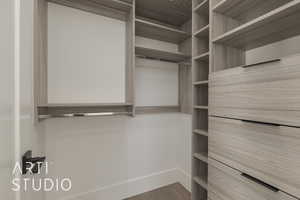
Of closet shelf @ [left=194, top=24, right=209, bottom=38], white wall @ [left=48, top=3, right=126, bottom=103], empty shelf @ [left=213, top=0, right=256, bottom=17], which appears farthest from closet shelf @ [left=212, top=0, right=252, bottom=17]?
white wall @ [left=48, top=3, right=126, bottom=103]

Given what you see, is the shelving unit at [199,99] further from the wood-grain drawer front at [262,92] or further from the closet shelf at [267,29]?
the wood-grain drawer front at [262,92]

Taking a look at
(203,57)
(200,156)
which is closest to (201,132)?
(200,156)

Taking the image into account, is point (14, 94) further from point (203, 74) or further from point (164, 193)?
point (164, 193)

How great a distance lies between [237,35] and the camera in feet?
3.45

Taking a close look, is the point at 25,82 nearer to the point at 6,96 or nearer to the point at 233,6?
the point at 6,96

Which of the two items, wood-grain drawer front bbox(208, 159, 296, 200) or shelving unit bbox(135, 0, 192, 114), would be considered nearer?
wood-grain drawer front bbox(208, 159, 296, 200)

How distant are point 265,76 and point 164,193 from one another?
5.78 ft

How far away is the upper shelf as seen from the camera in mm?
1607

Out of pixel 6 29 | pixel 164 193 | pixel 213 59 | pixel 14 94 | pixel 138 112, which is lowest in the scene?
pixel 164 193

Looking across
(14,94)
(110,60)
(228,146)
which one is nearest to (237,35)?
(228,146)

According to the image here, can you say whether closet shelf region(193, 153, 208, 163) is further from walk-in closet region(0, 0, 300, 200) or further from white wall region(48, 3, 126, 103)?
white wall region(48, 3, 126, 103)

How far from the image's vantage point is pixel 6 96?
0.47 metres

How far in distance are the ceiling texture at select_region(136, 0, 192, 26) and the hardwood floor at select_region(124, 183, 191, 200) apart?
232 centimetres

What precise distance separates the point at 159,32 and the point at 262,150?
1.57m
